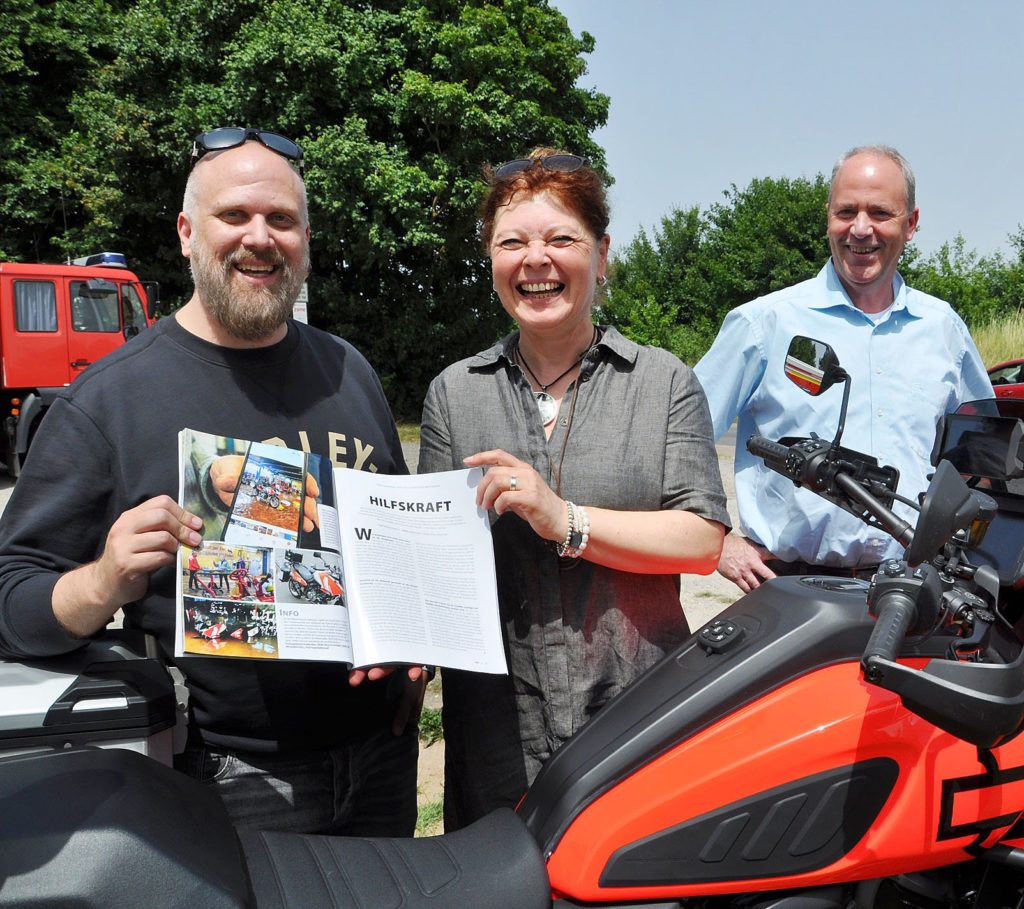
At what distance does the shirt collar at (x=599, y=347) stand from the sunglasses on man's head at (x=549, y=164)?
→ 0.35m

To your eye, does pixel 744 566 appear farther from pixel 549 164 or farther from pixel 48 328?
pixel 48 328

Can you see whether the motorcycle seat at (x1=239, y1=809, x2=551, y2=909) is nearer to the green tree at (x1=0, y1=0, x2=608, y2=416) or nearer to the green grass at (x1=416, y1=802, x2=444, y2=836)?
the green grass at (x1=416, y1=802, x2=444, y2=836)

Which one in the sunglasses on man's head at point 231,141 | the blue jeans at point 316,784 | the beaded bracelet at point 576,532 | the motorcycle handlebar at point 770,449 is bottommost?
the blue jeans at point 316,784

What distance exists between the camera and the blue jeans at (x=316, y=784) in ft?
5.82

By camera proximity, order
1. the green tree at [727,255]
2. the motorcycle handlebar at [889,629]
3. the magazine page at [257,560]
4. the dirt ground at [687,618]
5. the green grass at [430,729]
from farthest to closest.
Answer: the green tree at [727,255]
the green grass at [430,729]
the dirt ground at [687,618]
the magazine page at [257,560]
the motorcycle handlebar at [889,629]

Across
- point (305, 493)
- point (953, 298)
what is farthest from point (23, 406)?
point (953, 298)

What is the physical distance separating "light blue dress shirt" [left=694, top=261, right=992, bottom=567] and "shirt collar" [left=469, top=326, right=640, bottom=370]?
761 mm

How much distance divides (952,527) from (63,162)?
828 inches

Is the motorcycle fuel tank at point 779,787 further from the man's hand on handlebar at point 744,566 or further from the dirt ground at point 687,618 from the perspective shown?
the dirt ground at point 687,618

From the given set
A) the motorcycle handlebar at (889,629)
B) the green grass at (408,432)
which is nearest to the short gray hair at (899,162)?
the motorcycle handlebar at (889,629)

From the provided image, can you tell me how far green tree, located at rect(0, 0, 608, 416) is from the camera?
52.0ft

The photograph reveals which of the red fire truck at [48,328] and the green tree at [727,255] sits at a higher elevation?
the green tree at [727,255]

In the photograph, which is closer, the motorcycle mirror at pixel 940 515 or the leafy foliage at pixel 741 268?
the motorcycle mirror at pixel 940 515

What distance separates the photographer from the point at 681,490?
180 cm
